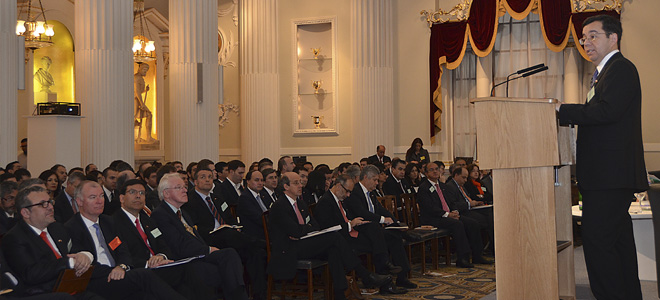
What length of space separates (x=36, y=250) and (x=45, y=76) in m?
11.6

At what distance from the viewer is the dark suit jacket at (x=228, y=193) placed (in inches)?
335

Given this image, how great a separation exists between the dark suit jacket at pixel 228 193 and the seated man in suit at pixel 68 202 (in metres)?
1.96

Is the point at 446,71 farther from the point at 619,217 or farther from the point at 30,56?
the point at 619,217

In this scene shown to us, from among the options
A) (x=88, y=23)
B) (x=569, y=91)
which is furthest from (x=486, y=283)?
(x=569, y=91)

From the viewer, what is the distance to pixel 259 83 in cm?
1510

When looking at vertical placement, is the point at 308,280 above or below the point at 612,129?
below

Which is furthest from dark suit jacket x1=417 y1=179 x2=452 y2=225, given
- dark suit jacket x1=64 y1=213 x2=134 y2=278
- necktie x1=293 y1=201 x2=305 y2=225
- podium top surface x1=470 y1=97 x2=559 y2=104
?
podium top surface x1=470 y1=97 x2=559 y2=104

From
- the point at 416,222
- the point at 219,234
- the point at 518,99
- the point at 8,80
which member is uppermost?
the point at 8,80

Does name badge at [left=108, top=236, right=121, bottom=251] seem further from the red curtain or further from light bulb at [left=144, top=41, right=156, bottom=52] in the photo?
the red curtain

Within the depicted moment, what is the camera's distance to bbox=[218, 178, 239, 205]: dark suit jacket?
27.9ft

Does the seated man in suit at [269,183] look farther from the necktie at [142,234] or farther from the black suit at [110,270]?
the black suit at [110,270]

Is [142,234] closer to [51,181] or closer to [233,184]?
[51,181]

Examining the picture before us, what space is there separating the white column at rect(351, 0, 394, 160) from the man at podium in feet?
39.6

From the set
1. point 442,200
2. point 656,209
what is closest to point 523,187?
point 656,209
